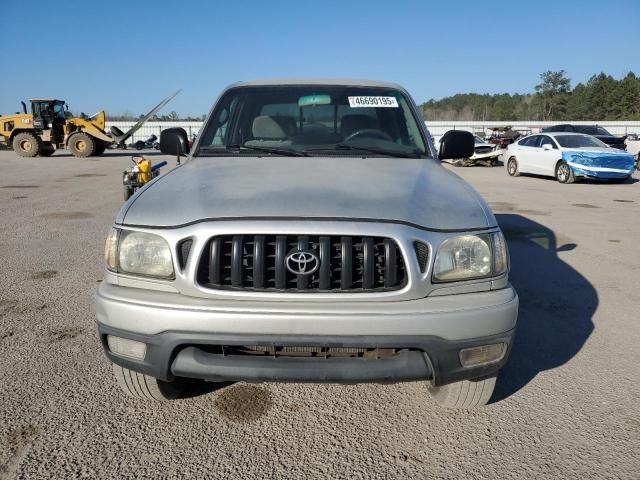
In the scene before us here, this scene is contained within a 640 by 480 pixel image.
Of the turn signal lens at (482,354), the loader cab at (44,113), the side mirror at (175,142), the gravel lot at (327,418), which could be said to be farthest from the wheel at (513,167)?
the loader cab at (44,113)

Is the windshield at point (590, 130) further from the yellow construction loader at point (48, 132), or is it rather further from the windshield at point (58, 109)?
the windshield at point (58, 109)

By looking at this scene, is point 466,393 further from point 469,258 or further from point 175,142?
point 175,142

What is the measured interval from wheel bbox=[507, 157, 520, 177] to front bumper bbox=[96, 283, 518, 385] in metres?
16.5

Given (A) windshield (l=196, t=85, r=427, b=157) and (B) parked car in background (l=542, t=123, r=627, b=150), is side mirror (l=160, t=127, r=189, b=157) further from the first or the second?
(B) parked car in background (l=542, t=123, r=627, b=150)

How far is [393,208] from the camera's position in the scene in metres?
2.21

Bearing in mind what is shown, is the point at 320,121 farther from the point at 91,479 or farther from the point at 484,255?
the point at 91,479

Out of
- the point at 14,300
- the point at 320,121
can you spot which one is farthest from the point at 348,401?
the point at 14,300

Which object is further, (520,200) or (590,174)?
(590,174)

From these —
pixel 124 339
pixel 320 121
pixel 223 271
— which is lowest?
pixel 124 339

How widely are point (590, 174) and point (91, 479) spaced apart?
1504 centimetres

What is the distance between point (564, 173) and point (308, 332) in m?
15.0

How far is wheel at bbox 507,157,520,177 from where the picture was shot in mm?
17219

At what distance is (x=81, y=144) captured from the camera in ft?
83.7

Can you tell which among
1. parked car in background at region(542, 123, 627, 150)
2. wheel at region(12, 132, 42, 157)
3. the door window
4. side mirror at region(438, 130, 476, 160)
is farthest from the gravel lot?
wheel at region(12, 132, 42, 157)
